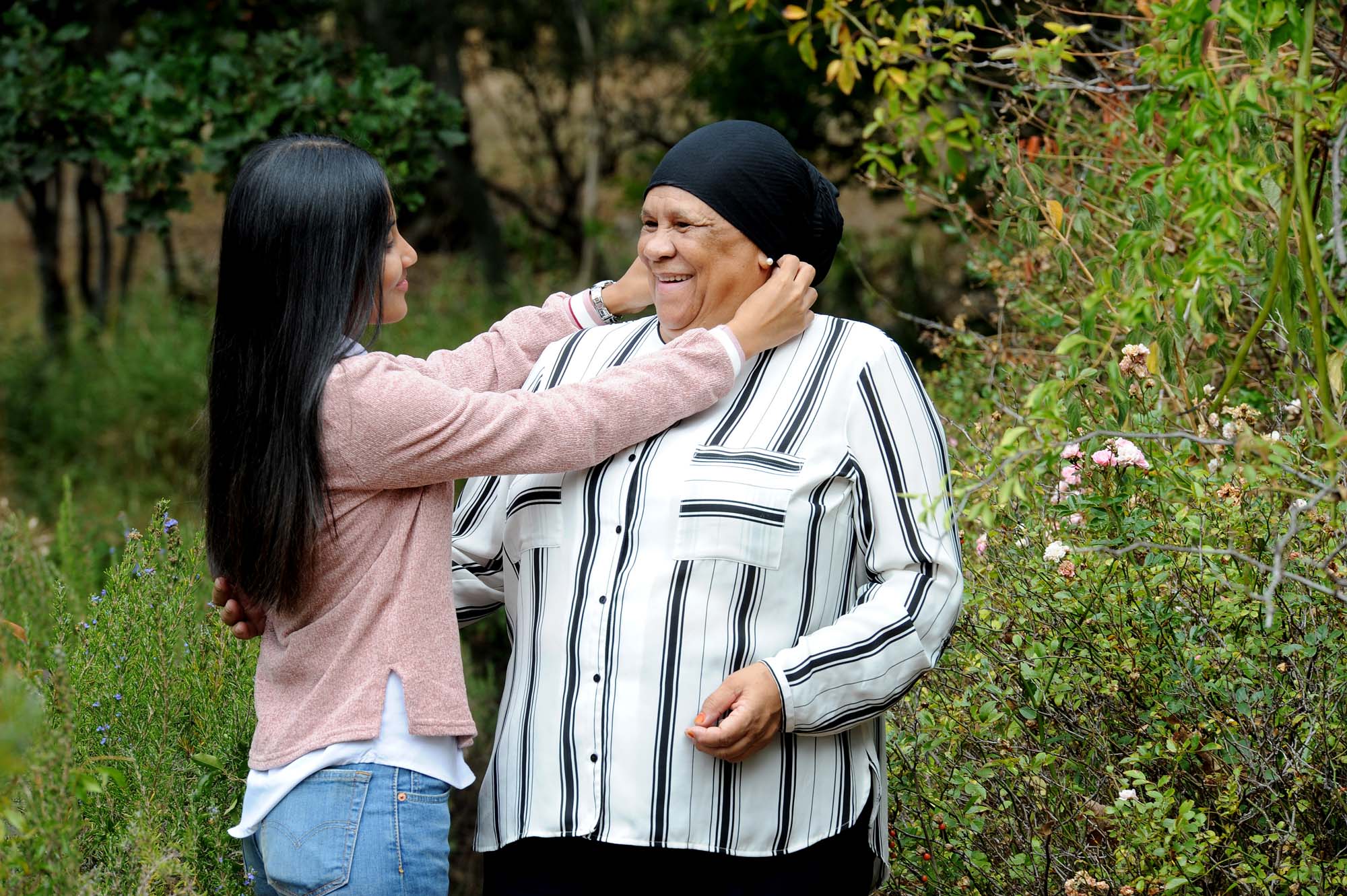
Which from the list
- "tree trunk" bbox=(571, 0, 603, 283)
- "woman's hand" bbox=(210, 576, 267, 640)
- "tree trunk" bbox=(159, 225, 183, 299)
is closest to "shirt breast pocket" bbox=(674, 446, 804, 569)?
"woman's hand" bbox=(210, 576, 267, 640)

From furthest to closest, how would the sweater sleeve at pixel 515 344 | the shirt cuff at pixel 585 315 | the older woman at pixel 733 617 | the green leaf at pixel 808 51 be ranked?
the green leaf at pixel 808 51 < the shirt cuff at pixel 585 315 < the sweater sleeve at pixel 515 344 < the older woman at pixel 733 617

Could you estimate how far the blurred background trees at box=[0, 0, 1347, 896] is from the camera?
2055mm

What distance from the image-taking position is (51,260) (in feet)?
30.6

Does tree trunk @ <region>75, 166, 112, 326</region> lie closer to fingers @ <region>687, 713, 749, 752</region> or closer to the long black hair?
the long black hair

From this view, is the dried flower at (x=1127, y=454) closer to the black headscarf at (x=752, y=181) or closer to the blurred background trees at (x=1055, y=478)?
the blurred background trees at (x=1055, y=478)

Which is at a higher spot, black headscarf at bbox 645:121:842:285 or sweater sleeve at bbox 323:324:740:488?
black headscarf at bbox 645:121:842:285

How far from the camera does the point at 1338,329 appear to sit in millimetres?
3592

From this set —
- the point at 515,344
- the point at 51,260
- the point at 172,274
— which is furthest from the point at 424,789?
the point at 172,274

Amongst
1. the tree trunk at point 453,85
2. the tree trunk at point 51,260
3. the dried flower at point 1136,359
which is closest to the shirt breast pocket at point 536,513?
the dried flower at point 1136,359

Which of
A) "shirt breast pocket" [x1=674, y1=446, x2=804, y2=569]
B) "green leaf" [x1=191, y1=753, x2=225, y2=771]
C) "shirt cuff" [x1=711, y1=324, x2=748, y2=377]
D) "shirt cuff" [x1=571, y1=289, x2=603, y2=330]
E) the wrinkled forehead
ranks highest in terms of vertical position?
the wrinkled forehead

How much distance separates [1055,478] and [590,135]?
7.38 m

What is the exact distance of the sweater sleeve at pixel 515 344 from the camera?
2506 millimetres

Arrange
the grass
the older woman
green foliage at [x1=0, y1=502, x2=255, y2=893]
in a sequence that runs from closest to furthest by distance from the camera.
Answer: the grass, the older woman, green foliage at [x1=0, y1=502, x2=255, y2=893]

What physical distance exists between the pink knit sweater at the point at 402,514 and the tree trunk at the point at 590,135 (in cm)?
740
